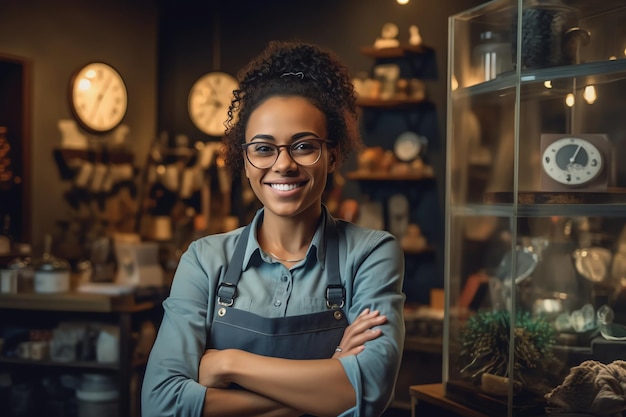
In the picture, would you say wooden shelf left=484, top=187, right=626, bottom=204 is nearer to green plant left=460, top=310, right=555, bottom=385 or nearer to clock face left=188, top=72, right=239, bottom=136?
green plant left=460, top=310, right=555, bottom=385

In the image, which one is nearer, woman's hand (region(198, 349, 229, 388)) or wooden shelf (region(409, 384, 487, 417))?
woman's hand (region(198, 349, 229, 388))

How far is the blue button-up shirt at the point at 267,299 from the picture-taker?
1761mm

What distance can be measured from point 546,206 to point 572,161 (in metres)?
0.17

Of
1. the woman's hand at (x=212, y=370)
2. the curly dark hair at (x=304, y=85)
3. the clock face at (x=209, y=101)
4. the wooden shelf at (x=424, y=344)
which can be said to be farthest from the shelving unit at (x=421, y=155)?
the woman's hand at (x=212, y=370)

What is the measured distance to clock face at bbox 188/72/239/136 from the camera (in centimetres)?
628

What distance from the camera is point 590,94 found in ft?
8.43

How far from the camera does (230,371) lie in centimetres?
175

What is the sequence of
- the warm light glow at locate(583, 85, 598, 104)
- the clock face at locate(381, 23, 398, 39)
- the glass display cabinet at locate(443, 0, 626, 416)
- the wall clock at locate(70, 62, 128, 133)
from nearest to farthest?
the glass display cabinet at locate(443, 0, 626, 416) → the warm light glow at locate(583, 85, 598, 104) → the wall clock at locate(70, 62, 128, 133) → the clock face at locate(381, 23, 398, 39)

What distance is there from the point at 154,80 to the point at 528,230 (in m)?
4.46

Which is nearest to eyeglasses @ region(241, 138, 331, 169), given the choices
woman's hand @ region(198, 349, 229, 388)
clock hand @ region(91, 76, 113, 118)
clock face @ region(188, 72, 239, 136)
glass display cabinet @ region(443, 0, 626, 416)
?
woman's hand @ region(198, 349, 229, 388)

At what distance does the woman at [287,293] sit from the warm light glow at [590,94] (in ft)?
3.26

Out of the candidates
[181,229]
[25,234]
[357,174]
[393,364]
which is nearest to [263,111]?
[393,364]

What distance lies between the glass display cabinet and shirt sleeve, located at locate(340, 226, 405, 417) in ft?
2.28

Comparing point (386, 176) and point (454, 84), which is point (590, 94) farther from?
point (386, 176)
